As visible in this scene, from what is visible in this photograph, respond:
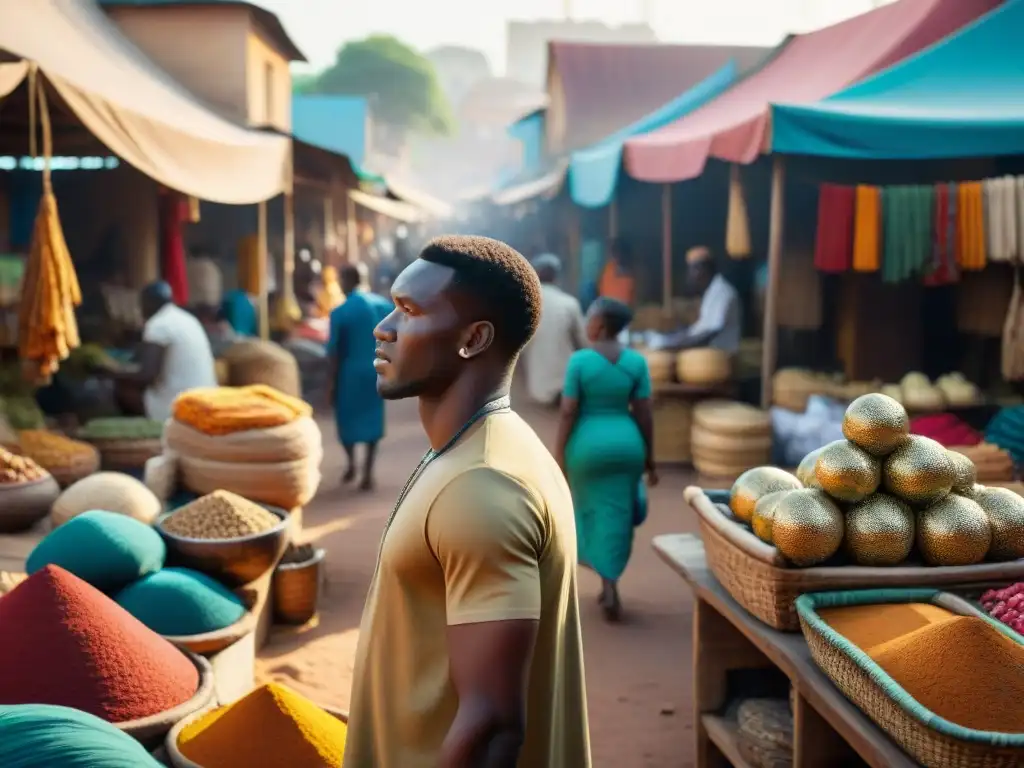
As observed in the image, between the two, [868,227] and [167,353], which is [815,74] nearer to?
[868,227]

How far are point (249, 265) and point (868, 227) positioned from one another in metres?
7.80

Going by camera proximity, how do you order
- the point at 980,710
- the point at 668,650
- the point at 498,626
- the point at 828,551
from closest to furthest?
the point at 498,626 < the point at 980,710 < the point at 828,551 < the point at 668,650

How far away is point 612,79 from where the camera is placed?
21.8m

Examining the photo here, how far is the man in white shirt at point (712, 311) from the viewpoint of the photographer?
8.55 meters

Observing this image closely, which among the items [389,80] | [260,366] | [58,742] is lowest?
[260,366]

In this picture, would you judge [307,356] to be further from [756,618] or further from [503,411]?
[503,411]

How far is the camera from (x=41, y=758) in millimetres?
1943

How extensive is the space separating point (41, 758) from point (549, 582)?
3.48 ft

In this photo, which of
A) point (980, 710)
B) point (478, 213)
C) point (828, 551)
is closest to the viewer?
point (980, 710)

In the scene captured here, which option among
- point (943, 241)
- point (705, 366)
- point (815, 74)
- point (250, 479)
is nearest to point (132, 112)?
point (250, 479)

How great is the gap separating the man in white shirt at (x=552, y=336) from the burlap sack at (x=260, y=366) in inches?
92.8

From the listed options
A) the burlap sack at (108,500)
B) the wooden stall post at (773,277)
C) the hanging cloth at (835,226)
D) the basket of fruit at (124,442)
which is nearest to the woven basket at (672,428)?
the wooden stall post at (773,277)

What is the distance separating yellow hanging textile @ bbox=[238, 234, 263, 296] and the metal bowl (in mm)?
8551

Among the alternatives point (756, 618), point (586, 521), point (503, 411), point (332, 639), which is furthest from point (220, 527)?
point (503, 411)
